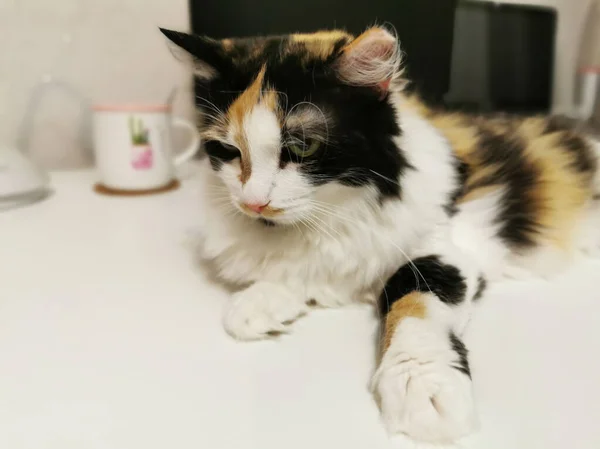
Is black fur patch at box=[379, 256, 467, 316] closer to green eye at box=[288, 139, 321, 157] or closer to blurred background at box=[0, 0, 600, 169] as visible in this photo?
green eye at box=[288, 139, 321, 157]

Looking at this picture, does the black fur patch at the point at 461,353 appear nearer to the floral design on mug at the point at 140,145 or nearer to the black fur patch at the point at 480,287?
the black fur patch at the point at 480,287

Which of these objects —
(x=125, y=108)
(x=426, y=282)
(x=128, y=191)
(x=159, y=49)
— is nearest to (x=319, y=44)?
(x=426, y=282)

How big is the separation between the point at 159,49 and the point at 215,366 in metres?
1.29

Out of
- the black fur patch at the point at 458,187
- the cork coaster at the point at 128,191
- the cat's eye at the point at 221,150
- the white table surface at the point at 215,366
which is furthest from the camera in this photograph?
the cork coaster at the point at 128,191

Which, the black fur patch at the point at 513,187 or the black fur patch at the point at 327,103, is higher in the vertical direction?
the black fur patch at the point at 327,103

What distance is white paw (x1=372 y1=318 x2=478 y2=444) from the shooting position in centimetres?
48

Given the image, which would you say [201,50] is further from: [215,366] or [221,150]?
[215,366]

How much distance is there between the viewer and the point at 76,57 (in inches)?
59.3

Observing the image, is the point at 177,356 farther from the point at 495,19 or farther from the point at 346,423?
the point at 495,19

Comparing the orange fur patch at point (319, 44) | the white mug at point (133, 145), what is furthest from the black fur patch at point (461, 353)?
the white mug at point (133, 145)

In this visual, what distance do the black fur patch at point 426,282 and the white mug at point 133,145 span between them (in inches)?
29.4

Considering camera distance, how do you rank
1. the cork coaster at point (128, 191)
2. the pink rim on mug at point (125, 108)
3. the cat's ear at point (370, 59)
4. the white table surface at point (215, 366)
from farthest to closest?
the cork coaster at point (128, 191) → the pink rim on mug at point (125, 108) → the cat's ear at point (370, 59) → the white table surface at point (215, 366)

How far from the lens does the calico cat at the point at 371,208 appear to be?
1.94 ft

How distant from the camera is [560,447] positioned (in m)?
0.45
